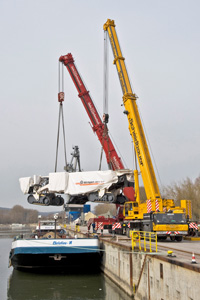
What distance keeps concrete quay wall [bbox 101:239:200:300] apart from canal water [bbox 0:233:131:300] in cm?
77

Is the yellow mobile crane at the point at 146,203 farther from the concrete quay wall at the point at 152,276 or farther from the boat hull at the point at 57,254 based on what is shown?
the boat hull at the point at 57,254

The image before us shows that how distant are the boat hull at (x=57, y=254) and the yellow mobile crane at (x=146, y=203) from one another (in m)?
4.13

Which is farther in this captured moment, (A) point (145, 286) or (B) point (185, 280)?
(A) point (145, 286)

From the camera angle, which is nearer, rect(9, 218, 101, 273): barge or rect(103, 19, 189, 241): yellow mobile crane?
rect(9, 218, 101, 273): barge

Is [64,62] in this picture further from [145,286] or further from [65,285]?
[145,286]

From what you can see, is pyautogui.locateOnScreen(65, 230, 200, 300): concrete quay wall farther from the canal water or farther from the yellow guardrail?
the canal water

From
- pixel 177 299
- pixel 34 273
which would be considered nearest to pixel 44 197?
pixel 34 273

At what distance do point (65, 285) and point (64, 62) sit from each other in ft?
85.1

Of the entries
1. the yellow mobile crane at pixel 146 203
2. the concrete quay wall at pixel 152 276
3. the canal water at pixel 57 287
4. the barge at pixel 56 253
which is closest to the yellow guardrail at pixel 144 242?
the concrete quay wall at pixel 152 276

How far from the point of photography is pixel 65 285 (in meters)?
17.6

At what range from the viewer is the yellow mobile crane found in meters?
19.9

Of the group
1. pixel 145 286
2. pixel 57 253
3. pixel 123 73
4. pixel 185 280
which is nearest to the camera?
pixel 185 280

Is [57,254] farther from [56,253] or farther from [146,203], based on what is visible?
[146,203]

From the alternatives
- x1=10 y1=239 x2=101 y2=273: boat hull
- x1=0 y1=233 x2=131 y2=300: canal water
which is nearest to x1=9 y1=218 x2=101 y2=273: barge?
x1=10 y1=239 x2=101 y2=273: boat hull
